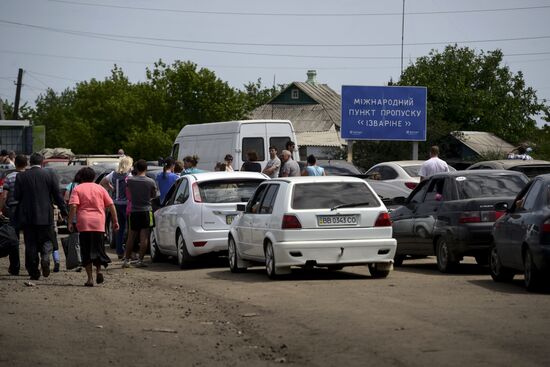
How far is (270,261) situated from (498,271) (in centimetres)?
327

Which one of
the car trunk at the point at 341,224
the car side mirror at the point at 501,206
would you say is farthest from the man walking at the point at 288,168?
the car side mirror at the point at 501,206

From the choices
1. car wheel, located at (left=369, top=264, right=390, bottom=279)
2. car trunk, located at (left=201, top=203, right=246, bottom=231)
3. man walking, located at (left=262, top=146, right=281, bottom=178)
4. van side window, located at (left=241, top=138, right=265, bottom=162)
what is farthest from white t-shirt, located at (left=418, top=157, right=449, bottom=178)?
car wheel, located at (left=369, top=264, right=390, bottom=279)

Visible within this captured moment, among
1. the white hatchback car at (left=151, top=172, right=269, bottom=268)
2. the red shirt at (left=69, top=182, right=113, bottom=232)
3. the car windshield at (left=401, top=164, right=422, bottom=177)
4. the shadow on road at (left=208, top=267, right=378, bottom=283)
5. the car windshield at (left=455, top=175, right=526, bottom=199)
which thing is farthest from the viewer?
the car windshield at (left=401, top=164, right=422, bottom=177)

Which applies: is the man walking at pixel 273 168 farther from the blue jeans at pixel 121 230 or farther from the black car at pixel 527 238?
the black car at pixel 527 238

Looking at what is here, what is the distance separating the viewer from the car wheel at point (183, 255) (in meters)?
20.6

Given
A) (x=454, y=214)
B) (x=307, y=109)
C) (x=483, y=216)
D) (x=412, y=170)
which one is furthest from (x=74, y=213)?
(x=307, y=109)

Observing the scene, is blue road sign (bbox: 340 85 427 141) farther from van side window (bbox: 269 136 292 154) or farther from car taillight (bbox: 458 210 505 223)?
car taillight (bbox: 458 210 505 223)

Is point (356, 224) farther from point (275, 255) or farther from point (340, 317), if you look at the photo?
point (340, 317)

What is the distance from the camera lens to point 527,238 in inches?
599

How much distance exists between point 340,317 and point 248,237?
6.21 metres

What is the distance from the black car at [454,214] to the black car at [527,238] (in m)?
0.84

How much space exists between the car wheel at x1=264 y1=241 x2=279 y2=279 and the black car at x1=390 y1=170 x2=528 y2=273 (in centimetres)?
277

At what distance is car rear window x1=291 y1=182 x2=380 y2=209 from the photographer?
1750 centimetres

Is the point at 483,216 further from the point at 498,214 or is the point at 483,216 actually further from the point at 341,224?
the point at 341,224
